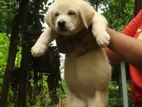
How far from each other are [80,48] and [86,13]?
19cm

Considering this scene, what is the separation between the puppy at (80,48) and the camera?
2355 mm

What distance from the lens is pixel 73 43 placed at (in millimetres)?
2451

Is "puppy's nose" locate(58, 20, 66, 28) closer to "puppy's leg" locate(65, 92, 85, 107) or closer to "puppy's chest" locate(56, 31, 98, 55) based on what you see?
"puppy's chest" locate(56, 31, 98, 55)

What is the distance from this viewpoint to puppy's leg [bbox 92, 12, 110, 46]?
2.25 metres

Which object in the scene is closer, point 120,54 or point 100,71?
point 100,71

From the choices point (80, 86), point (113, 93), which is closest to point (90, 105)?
point (80, 86)

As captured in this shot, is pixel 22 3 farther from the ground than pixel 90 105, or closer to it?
farther from the ground

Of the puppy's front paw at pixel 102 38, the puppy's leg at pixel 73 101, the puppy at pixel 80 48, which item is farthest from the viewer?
the puppy's leg at pixel 73 101

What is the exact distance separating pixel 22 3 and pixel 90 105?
2.43 meters

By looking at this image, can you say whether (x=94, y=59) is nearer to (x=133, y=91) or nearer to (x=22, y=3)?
(x=133, y=91)

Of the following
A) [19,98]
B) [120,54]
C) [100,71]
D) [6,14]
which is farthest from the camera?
[19,98]

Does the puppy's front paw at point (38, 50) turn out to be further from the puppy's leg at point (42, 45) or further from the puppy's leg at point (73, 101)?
the puppy's leg at point (73, 101)

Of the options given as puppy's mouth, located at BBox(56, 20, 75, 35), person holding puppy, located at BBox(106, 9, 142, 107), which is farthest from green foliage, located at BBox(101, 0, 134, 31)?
puppy's mouth, located at BBox(56, 20, 75, 35)

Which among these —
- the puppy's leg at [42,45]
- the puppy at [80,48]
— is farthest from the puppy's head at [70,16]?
the puppy's leg at [42,45]
